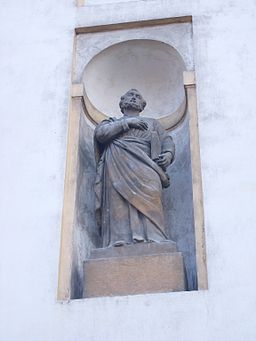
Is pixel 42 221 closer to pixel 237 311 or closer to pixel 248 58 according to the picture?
pixel 237 311

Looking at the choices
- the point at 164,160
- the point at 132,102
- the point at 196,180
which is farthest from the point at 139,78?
the point at 196,180

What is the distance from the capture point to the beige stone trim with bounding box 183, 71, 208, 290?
6.49 m

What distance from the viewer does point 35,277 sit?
257 inches

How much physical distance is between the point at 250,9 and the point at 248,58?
621 mm

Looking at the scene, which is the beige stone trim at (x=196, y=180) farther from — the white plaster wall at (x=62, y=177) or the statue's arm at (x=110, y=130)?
the statue's arm at (x=110, y=130)

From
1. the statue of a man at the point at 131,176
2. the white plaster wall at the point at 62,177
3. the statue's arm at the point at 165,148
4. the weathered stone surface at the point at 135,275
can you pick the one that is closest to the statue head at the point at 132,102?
the statue of a man at the point at 131,176

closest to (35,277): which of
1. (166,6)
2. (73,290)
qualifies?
(73,290)

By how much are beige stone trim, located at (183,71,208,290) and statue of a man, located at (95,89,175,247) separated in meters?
0.29

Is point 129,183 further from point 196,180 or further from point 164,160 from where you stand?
point 196,180

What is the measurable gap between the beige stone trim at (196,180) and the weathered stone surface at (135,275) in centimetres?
15

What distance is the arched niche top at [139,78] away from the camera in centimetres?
808

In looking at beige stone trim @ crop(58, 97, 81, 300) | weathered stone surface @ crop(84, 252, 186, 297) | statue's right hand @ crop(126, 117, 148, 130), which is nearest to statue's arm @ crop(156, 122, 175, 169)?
statue's right hand @ crop(126, 117, 148, 130)

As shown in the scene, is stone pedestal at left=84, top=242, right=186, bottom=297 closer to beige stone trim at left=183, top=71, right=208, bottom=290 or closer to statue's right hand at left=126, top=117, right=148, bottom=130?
beige stone trim at left=183, top=71, right=208, bottom=290

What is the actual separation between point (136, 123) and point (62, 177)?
84 centimetres
